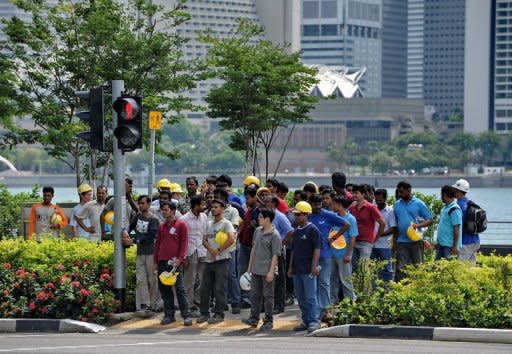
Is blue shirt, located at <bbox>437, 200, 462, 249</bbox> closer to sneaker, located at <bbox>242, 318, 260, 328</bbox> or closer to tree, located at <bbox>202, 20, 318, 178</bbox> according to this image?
sneaker, located at <bbox>242, 318, 260, 328</bbox>

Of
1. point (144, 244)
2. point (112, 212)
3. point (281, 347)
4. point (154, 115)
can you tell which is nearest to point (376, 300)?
point (281, 347)

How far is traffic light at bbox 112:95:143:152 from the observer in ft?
65.5

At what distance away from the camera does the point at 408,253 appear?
21.6 meters

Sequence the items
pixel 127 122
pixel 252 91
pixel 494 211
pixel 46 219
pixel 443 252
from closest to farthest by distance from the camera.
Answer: pixel 127 122
pixel 443 252
pixel 46 219
pixel 252 91
pixel 494 211

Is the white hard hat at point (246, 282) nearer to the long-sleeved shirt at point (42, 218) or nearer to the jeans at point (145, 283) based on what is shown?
the jeans at point (145, 283)

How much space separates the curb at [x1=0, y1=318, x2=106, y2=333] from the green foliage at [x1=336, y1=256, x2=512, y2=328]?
149 inches

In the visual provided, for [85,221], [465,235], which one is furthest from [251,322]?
[85,221]

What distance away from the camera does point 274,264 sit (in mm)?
18828

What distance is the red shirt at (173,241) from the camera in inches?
769

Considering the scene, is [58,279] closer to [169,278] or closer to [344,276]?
[169,278]

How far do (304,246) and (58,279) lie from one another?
13.0 ft

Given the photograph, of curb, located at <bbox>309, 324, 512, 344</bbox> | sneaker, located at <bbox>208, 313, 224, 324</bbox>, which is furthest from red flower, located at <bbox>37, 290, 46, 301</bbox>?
curb, located at <bbox>309, 324, 512, 344</bbox>

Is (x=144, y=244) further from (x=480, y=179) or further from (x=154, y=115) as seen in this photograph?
(x=480, y=179)

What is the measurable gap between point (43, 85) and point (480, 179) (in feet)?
540
